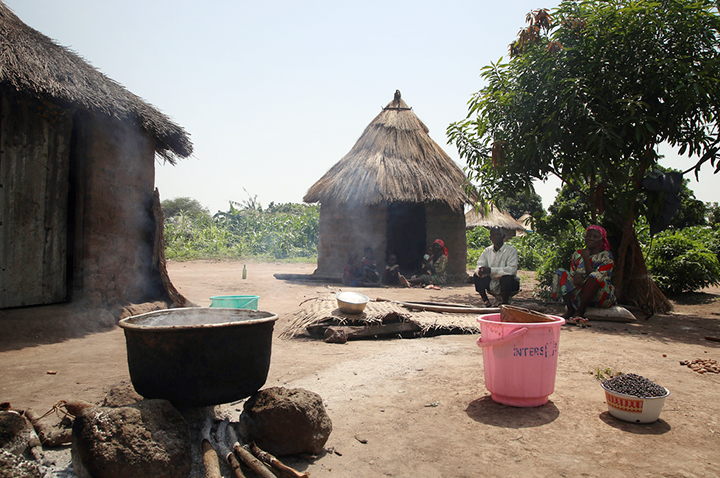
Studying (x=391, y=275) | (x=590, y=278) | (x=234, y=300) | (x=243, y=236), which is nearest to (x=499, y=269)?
(x=590, y=278)

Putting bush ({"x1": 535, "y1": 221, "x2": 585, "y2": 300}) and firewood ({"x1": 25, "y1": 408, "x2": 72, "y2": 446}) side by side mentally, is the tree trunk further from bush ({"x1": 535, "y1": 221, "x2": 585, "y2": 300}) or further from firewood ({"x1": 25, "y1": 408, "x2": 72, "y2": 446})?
firewood ({"x1": 25, "y1": 408, "x2": 72, "y2": 446})

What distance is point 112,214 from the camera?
5176mm

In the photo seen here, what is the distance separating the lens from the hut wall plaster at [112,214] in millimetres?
4945

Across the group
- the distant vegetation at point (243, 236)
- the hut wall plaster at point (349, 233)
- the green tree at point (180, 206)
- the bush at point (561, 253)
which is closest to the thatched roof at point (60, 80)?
the hut wall plaster at point (349, 233)

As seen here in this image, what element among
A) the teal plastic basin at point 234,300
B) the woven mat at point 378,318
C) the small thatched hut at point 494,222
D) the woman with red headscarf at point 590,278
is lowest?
the woven mat at point 378,318

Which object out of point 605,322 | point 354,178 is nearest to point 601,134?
point 605,322

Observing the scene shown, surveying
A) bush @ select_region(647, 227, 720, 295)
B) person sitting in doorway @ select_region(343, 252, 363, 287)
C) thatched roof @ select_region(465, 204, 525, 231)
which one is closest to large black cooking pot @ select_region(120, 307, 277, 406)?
person sitting in doorway @ select_region(343, 252, 363, 287)

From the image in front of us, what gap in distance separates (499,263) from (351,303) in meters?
2.62

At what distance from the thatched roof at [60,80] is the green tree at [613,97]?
468 centimetres

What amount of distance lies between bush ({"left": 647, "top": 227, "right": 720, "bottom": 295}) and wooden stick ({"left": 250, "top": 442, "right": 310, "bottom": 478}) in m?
7.92

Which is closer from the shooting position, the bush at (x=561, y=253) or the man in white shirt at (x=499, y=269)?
the man in white shirt at (x=499, y=269)

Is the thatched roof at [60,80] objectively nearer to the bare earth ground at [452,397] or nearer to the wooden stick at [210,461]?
the bare earth ground at [452,397]

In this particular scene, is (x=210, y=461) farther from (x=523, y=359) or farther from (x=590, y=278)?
Result: (x=590, y=278)

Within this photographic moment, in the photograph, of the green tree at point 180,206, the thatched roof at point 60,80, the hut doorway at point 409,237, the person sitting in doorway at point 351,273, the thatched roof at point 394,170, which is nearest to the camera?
the thatched roof at point 60,80
